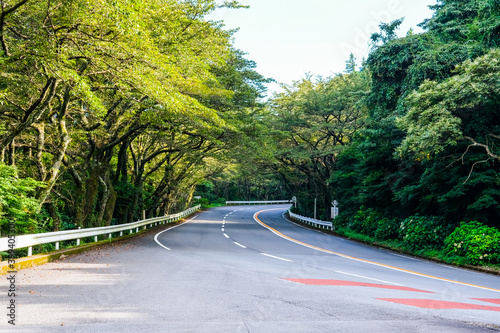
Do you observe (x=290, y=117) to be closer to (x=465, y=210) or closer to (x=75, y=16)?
(x=465, y=210)

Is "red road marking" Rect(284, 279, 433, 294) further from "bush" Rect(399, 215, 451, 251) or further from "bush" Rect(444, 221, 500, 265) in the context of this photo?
"bush" Rect(399, 215, 451, 251)

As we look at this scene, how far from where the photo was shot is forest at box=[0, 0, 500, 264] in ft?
33.0

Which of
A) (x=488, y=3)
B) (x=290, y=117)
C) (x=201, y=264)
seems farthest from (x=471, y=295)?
(x=290, y=117)

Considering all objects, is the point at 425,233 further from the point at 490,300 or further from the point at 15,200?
the point at 15,200

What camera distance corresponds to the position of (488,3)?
14.9 metres

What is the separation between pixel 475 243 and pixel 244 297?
10.9 metres

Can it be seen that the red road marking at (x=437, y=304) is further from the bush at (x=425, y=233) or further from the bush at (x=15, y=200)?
the bush at (x=425, y=233)

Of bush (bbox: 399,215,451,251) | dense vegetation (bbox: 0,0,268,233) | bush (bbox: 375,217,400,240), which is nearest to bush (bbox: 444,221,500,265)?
bush (bbox: 399,215,451,251)

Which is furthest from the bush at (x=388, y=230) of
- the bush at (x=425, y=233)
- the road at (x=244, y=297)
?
the road at (x=244, y=297)

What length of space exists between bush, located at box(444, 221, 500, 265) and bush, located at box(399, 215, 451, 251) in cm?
114

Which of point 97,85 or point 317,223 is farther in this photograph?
point 317,223

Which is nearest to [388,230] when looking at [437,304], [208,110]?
[208,110]

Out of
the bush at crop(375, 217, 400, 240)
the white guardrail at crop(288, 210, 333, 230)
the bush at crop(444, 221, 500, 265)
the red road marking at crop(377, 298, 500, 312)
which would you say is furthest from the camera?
the white guardrail at crop(288, 210, 333, 230)

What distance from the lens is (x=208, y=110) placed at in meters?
15.0
